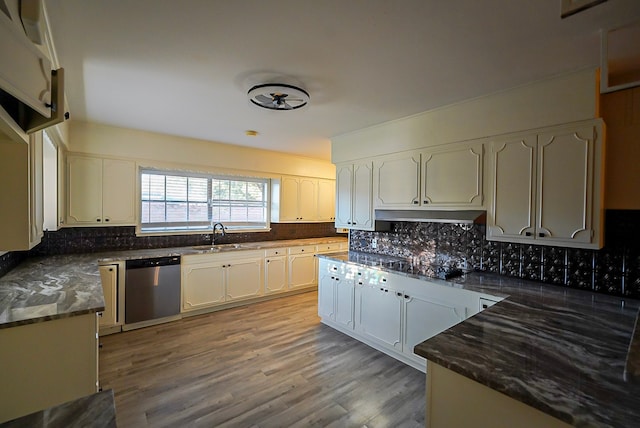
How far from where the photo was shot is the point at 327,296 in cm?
374

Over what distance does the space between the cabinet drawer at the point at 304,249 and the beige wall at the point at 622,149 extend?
152 inches

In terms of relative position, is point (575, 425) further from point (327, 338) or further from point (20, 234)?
point (327, 338)

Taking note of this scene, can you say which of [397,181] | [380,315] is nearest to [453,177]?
[397,181]

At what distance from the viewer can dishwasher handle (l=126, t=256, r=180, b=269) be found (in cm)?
351

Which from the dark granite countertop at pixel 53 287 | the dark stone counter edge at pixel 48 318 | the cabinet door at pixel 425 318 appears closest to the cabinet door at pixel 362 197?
the cabinet door at pixel 425 318

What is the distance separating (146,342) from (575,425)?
144 inches

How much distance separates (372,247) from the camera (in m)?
3.89

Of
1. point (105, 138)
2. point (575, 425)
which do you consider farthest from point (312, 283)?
point (575, 425)

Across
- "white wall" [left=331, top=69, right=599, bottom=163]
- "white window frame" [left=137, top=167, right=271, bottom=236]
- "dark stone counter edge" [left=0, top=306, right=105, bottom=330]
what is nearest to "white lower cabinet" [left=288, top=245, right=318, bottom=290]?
"white window frame" [left=137, top=167, right=271, bottom=236]

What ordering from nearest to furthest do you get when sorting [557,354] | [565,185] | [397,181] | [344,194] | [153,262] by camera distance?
[557,354] → [565,185] → [397,181] → [153,262] → [344,194]

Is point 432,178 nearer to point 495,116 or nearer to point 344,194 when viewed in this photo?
point 495,116

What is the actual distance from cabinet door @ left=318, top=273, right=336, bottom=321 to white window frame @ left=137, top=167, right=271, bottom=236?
1.88 m

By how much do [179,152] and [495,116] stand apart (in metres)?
3.85

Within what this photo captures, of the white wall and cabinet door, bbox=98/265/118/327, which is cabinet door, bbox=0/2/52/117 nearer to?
the white wall
